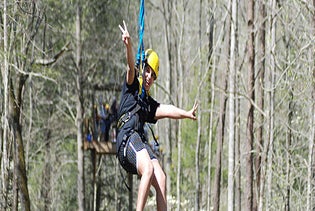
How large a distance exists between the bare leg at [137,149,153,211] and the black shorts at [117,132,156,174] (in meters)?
0.08

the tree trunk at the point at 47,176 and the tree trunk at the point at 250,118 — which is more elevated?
A: the tree trunk at the point at 250,118

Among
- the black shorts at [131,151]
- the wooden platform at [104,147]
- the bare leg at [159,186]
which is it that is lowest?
the wooden platform at [104,147]

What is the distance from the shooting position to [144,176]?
6.21 metres

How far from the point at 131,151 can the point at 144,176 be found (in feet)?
1.11

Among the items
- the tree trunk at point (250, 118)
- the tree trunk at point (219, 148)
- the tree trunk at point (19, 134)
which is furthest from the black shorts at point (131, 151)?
the tree trunk at point (219, 148)

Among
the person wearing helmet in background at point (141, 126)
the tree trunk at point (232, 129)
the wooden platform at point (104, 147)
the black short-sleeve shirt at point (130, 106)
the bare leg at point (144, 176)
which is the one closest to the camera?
the bare leg at point (144, 176)

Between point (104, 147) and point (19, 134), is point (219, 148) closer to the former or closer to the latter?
point (104, 147)

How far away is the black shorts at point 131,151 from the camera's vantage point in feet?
21.1

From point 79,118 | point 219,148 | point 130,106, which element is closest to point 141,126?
point 130,106

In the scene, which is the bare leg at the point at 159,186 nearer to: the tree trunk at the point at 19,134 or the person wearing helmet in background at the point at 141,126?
the person wearing helmet in background at the point at 141,126

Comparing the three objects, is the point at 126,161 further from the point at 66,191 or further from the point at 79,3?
the point at 66,191

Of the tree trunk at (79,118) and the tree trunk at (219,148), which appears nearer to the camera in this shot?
the tree trunk at (219,148)

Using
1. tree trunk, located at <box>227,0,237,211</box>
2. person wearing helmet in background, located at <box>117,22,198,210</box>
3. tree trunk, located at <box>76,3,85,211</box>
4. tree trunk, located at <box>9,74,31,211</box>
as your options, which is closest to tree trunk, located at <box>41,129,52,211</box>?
tree trunk, located at <box>76,3,85,211</box>

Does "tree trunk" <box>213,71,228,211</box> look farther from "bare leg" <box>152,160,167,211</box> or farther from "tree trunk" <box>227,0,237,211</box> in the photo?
"bare leg" <box>152,160,167,211</box>
